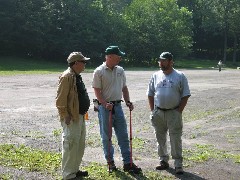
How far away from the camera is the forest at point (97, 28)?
4912 cm

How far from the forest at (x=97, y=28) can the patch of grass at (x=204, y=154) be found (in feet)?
137

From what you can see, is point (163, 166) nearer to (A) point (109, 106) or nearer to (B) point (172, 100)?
(B) point (172, 100)

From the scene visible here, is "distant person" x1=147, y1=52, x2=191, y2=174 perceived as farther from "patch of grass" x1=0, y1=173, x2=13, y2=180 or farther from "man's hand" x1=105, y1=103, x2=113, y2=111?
"patch of grass" x1=0, y1=173, x2=13, y2=180

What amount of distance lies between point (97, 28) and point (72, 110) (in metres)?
48.5

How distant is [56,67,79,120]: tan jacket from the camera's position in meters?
6.19

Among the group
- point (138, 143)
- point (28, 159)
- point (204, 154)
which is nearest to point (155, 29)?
point (138, 143)

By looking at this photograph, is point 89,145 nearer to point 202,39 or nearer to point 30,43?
point 30,43

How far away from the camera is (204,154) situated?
8.53m

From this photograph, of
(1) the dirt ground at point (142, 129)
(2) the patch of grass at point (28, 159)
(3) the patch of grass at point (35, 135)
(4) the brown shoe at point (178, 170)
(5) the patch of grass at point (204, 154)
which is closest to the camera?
(4) the brown shoe at point (178, 170)

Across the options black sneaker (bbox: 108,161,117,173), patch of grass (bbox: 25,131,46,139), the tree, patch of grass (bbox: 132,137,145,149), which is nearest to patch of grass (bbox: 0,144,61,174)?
black sneaker (bbox: 108,161,117,173)

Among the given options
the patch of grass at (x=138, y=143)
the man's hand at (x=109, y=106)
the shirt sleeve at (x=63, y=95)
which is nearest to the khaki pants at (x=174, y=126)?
the man's hand at (x=109, y=106)

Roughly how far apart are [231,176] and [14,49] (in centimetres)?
4766

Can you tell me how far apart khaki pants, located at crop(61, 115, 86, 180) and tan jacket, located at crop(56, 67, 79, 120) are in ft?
0.57

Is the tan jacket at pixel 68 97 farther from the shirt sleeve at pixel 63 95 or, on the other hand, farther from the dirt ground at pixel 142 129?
the dirt ground at pixel 142 129
